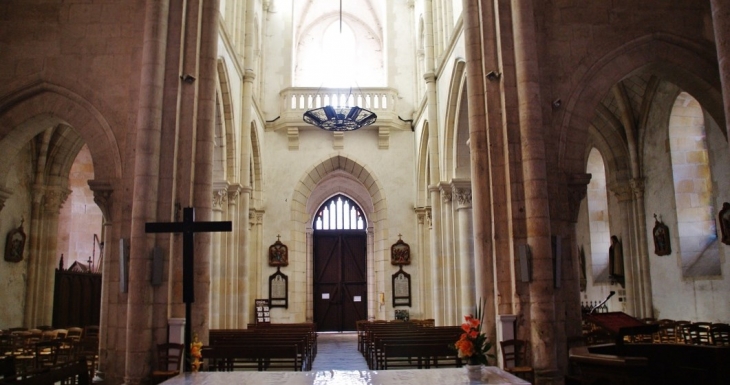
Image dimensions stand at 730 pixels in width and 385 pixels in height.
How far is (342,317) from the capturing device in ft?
93.8

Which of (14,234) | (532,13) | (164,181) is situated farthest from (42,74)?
(532,13)

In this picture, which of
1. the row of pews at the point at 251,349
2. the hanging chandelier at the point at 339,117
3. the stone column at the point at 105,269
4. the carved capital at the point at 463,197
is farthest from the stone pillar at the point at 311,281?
the stone column at the point at 105,269

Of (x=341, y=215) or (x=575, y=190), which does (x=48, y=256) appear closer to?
(x=575, y=190)

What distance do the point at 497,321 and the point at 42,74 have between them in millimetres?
8961

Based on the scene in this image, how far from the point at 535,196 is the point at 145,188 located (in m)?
6.27

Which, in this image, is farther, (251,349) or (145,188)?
(251,349)

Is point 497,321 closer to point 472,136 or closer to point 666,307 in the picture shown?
point 472,136

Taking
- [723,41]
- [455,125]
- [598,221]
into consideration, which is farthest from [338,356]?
[723,41]

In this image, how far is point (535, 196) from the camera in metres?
10.4

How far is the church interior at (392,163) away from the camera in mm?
10539

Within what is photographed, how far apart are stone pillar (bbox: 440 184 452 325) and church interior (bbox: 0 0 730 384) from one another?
0.22 feet

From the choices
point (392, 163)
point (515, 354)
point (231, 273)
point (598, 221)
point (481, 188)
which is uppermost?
point (392, 163)

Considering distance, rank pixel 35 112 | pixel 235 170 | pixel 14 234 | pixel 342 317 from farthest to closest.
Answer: pixel 342 317 → pixel 235 170 → pixel 14 234 → pixel 35 112

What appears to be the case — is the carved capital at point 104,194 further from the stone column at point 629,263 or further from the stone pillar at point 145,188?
the stone column at point 629,263
